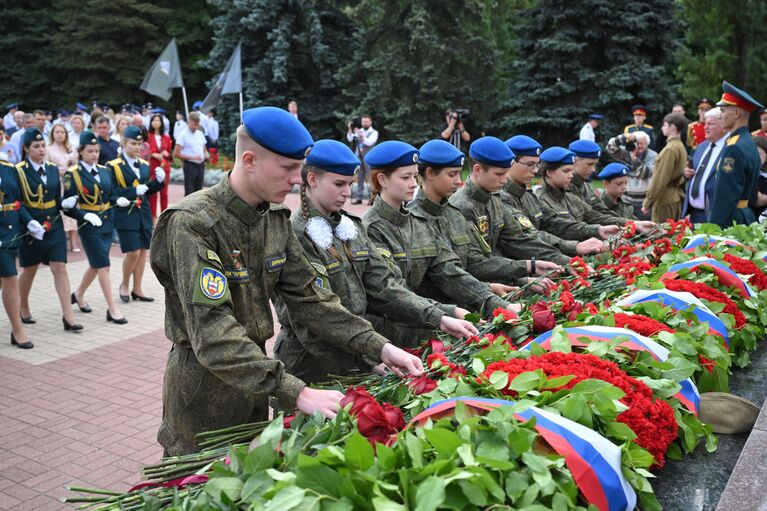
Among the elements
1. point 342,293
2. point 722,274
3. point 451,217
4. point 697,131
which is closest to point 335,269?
point 342,293

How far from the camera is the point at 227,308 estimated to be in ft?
8.11

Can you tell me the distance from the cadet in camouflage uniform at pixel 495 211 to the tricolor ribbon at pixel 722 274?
3.39 ft

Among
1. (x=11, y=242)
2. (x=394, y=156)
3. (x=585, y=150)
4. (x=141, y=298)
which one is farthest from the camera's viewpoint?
(x=141, y=298)

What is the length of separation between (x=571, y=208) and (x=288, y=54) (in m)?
20.1

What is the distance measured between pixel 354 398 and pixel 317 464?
420 millimetres

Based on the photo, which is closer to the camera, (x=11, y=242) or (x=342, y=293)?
(x=342, y=293)

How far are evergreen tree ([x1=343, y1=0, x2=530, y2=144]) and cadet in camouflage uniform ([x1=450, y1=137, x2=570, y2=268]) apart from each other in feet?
59.0

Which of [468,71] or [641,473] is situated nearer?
[641,473]

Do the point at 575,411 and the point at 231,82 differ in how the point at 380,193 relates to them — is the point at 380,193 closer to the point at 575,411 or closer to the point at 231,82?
the point at 575,411

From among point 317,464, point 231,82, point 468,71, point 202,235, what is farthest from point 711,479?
point 468,71

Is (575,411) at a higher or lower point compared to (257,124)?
lower

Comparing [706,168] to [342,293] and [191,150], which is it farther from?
[191,150]

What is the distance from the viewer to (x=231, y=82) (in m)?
21.0

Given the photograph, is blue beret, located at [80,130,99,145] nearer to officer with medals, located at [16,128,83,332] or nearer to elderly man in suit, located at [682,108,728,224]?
officer with medals, located at [16,128,83,332]
